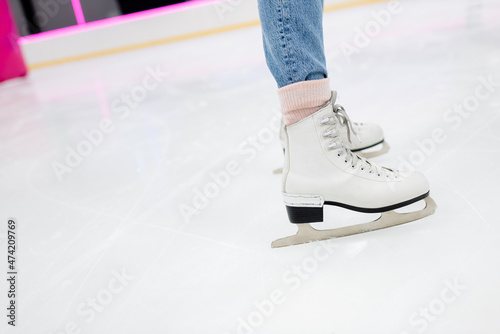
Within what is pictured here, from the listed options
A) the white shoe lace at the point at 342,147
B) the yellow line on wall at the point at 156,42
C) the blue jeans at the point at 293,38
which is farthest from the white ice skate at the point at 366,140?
the yellow line on wall at the point at 156,42

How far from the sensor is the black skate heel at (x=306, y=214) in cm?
73

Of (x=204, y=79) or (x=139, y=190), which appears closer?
(x=139, y=190)

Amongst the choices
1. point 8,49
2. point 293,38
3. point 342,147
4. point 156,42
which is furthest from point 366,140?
point 156,42

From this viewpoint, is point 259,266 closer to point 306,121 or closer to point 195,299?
point 195,299

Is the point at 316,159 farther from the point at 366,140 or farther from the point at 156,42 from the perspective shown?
the point at 156,42

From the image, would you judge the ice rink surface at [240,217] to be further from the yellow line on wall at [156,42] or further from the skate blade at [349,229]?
the yellow line on wall at [156,42]

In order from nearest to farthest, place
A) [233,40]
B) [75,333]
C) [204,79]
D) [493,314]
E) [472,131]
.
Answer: [493,314], [75,333], [472,131], [204,79], [233,40]

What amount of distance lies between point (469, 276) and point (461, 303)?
0.06m

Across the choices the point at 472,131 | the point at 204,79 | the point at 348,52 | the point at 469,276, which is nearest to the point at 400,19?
the point at 348,52

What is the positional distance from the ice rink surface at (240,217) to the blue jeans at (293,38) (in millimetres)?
289

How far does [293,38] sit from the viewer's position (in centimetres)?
64

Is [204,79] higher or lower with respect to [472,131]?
lower

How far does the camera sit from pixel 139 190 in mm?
1072

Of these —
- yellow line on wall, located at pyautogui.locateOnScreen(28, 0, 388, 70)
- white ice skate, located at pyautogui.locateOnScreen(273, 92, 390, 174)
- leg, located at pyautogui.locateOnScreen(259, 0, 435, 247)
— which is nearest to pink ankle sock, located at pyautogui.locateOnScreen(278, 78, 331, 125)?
leg, located at pyautogui.locateOnScreen(259, 0, 435, 247)
